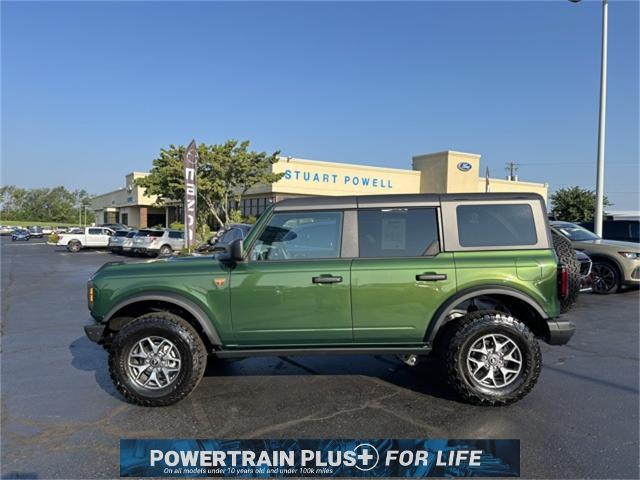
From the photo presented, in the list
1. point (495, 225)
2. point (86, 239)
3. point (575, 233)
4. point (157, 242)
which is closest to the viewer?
point (495, 225)

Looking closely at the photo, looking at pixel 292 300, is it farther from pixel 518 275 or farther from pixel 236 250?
pixel 518 275

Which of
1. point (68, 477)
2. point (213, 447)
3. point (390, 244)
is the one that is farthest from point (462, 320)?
point (68, 477)

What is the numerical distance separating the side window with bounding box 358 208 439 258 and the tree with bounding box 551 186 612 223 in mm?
39725

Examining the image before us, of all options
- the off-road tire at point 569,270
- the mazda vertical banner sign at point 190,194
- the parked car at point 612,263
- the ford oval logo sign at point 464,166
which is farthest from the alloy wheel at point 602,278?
the ford oval logo sign at point 464,166

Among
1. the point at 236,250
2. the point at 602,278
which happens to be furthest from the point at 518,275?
the point at 602,278

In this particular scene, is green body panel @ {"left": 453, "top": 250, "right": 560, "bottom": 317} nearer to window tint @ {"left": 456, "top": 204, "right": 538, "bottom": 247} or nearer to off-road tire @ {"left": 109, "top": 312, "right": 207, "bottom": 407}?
window tint @ {"left": 456, "top": 204, "right": 538, "bottom": 247}

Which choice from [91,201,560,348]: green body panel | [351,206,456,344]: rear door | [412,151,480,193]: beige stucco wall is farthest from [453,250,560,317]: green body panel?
[412,151,480,193]: beige stucco wall

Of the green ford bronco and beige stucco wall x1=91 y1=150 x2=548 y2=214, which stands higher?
beige stucco wall x1=91 y1=150 x2=548 y2=214

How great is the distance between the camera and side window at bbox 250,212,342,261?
4.25 meters

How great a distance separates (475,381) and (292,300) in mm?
1796

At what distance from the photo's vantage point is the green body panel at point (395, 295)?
407 centimetres

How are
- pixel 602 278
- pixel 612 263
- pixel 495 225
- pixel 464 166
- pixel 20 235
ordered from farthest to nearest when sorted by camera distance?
pixel 20 235, pixel 464 166, pixel 602 278, pixel 612 263, pixel 495 225

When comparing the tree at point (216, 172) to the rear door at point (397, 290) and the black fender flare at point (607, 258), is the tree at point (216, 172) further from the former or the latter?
the rear door at point (397, 290)

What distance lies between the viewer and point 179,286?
13.7 feet
